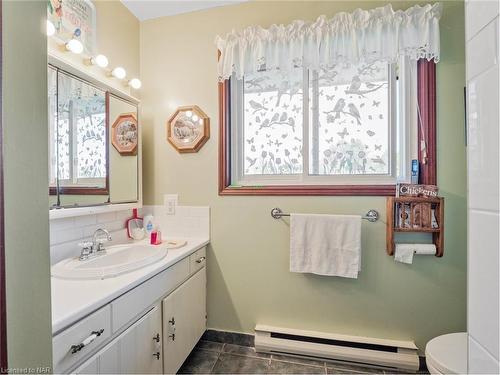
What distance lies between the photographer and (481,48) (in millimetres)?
387

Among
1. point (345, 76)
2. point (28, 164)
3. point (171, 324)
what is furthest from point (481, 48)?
point (171, 324)

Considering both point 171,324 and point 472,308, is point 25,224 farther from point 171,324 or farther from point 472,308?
point 171,324

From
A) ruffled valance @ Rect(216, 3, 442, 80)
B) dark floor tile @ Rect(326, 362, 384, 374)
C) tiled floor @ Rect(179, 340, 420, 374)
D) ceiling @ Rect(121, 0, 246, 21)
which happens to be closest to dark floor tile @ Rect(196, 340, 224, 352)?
tiled floor @ Rect(179, 340, 420, 374)

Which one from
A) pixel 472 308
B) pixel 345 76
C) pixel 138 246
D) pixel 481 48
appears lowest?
pixel 138 246

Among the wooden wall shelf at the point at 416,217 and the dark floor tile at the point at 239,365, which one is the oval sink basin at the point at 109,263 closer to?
the dark floor tile at the point at 239,365

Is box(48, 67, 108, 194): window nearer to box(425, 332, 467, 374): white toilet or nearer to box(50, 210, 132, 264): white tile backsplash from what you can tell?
box(50, 210, 132, 264): white tile backsplash

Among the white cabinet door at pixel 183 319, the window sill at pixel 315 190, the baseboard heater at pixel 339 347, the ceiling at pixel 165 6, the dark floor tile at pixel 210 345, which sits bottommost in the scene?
the dark floor tile at pixel 210 345

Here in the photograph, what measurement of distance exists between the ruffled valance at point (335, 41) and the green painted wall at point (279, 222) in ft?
0.43

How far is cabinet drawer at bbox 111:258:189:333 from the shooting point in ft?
3.19

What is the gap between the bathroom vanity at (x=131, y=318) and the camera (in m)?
0.80

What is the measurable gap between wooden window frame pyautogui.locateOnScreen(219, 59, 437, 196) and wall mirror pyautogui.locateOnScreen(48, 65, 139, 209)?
62 centimetres

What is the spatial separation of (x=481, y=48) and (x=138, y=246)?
1.66 m

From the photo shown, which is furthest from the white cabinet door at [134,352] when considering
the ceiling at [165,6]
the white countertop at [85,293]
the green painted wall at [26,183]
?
the ceiling at [165,6]

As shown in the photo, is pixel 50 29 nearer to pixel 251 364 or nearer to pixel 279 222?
pixel 279 222
